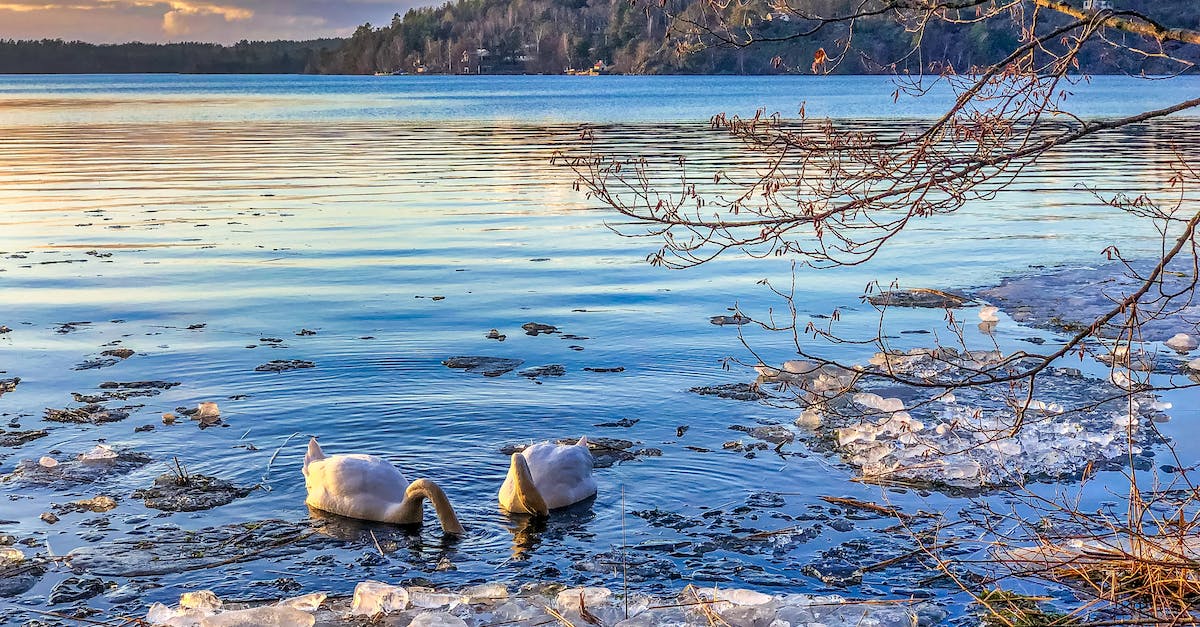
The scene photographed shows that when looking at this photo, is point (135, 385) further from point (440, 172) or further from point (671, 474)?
point (440, 172)

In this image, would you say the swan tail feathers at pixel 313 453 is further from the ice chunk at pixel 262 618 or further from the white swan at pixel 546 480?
the ice chunk at pixel 262 618

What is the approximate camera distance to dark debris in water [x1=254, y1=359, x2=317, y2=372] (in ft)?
34.5

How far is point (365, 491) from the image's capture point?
7031mm

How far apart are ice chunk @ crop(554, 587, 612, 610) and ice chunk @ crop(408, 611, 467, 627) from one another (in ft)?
1.59

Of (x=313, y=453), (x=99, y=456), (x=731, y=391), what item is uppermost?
(x=313, y=453)

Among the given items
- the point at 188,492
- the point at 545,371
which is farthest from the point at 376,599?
the point at 545,371

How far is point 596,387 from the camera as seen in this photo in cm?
990

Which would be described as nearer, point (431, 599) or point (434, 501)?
point (431, 599)

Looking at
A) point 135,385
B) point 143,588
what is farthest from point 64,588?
point 135,385

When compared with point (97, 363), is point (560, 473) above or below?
above


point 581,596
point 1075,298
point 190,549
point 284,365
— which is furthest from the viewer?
point 1075,298

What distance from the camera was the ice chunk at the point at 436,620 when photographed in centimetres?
533

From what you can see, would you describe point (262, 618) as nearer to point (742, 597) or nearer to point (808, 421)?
point (742, 597)

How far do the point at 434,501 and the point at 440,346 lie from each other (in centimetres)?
482
